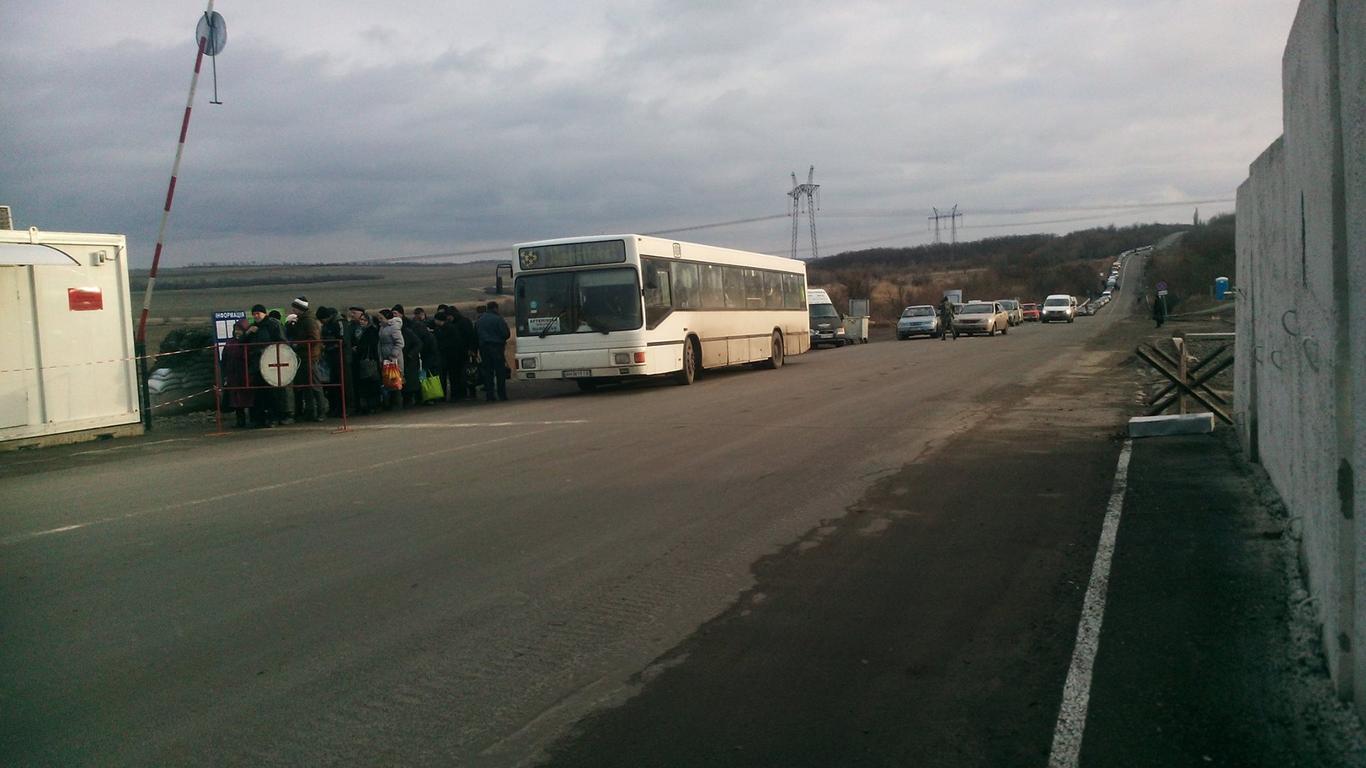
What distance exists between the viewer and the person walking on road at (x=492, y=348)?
20.4m

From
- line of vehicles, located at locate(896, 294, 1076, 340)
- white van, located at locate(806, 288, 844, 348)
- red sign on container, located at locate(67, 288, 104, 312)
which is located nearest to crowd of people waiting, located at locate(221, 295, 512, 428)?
red sign on container, located at locate(67, 288, 104, 312)

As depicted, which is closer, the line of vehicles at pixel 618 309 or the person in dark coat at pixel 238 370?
the person in dark coat at pixel 238 370

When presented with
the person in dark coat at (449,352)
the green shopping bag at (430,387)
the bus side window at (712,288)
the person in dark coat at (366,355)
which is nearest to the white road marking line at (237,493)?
the person in dark coat at (366,355)

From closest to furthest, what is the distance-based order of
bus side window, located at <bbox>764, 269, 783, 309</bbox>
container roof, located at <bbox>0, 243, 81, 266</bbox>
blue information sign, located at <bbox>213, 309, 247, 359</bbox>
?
container roof, located at <bbox>0, 243, 81, 266</bbox> < blue information sign, located at <bbox>213, 309, 247, 359</bbox> < bus side window, located at <bbox>764, 269, 783, 309</bbox>

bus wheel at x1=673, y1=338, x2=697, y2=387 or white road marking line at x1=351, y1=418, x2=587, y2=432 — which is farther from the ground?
bus wheel at x1=673, y1=338, x2=697, y2=387

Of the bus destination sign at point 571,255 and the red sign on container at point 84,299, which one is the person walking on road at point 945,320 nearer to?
the bus destination sign at point 571,255

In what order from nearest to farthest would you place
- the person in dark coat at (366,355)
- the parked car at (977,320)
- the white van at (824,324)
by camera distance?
1. the person in dark coat at (366,355)
2. the white van at (824,324)
3. the parked car at (977,320)

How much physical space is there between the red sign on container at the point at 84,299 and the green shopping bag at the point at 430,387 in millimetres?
5906

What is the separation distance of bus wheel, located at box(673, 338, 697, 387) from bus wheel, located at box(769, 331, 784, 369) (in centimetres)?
523

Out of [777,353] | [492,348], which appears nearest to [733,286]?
[777,353]

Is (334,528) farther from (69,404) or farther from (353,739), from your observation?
(69,404)

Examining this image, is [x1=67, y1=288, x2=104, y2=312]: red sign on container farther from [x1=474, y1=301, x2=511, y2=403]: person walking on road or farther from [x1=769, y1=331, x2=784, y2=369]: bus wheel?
[x1=769, y1=331, x2=784, y2=369]: bus wheel

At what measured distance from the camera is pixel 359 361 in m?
18.8

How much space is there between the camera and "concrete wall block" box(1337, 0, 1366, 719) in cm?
388
